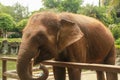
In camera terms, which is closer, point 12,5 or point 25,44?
point 25,44

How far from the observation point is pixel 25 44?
3.09 metres

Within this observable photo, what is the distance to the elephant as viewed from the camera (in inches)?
122

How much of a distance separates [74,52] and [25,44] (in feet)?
2.31

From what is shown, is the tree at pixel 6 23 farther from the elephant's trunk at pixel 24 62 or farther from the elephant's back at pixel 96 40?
the elephant's trunk at pixel 24 62

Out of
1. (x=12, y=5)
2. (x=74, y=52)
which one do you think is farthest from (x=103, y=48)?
(x=12, y=5)

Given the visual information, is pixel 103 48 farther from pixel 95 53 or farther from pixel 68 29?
pixel 68 29

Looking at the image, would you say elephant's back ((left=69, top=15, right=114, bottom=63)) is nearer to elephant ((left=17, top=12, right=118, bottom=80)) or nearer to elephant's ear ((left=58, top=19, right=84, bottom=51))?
elephant ((left=17, top=12, right=118, bottom=80))

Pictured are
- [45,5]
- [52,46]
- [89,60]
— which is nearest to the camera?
[52,46]

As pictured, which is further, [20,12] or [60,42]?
[20,12]

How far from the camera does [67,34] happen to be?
137 inches

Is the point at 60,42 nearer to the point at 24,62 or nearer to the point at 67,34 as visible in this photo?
the point at 67,34

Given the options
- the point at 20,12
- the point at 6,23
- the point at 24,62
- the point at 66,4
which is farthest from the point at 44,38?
the point at 20,12

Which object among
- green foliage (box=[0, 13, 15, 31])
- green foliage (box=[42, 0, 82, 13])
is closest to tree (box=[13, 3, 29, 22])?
green foliage (box=[42, 0, 82, 13])

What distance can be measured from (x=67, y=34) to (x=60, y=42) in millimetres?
129
